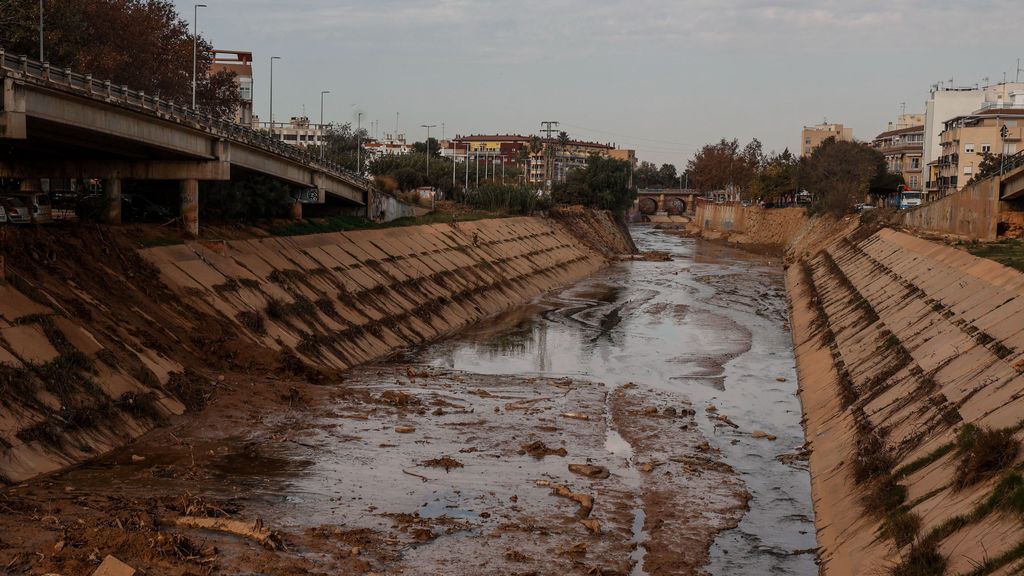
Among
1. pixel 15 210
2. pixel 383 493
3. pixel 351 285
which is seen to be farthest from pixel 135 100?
pixel 383 493

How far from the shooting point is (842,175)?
121 m

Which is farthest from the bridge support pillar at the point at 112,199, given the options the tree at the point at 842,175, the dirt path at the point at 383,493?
the tree at the point at 842,175

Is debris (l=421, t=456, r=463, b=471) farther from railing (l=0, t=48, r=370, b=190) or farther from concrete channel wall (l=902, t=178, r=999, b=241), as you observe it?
concrete channel wall (l=902, t=178, r=999, b=241)

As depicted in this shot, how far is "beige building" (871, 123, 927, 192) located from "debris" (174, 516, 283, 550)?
140 m

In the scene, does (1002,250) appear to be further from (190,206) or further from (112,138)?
(112,138)

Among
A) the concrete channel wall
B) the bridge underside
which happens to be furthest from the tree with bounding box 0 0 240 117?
the concrete channel wall

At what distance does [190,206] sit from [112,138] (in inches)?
277

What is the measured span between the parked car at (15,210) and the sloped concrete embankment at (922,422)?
2880cm

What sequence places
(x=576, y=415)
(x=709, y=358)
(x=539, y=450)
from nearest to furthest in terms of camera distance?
(x=539, y=450) → (x=576, y=415) → (x=709, y=358)

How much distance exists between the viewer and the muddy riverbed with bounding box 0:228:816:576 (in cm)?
1992

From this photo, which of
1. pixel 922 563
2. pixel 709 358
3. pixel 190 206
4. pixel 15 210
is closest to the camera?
pixel 922 563

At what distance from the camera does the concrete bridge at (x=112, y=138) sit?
1430 inches

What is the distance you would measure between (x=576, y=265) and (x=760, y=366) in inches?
2094

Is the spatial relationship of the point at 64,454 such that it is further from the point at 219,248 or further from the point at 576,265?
the point at 576,265
